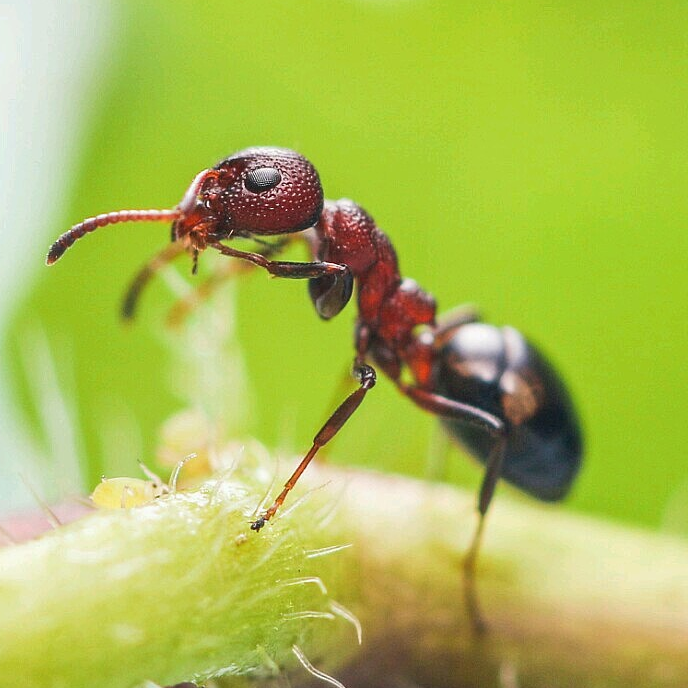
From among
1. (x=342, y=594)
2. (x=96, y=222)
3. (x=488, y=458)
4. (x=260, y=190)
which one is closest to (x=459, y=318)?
(x=488, y=458)

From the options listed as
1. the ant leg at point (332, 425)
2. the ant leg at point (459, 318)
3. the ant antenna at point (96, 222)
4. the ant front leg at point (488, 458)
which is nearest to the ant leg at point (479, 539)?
the ant front leg at point (488, 458)

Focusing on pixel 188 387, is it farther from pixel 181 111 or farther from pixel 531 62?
pixel 531 62

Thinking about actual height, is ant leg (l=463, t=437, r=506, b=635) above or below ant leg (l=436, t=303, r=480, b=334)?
below

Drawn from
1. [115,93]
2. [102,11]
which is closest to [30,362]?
[115,93]

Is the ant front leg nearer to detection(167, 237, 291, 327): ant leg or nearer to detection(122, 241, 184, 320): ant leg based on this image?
detection(167, 237, 291, 327): ant leg

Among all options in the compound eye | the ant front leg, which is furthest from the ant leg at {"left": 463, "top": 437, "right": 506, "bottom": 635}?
the compound eye

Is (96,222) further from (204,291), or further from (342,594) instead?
(342,594)

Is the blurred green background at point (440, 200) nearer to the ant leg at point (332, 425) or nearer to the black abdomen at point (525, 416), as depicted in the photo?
the black abdomen at point (525, 416)
